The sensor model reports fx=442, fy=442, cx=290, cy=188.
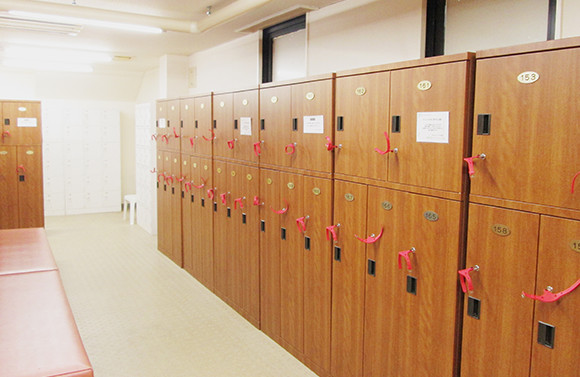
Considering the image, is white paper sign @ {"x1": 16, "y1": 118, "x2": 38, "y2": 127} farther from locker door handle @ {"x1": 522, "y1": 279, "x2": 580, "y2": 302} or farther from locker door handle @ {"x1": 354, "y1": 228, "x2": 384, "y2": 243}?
locker door handle @ {"x1": 522, "y1": 279, "x2": 580, "y2": 302}

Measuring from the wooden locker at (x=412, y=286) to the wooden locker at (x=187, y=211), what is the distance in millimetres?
2869

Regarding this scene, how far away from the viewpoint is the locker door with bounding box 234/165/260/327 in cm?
365

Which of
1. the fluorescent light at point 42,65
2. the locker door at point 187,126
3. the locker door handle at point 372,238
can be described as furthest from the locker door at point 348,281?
the fluorescent light at point 42,65

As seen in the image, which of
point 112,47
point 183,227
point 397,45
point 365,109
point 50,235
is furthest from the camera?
point 50,235

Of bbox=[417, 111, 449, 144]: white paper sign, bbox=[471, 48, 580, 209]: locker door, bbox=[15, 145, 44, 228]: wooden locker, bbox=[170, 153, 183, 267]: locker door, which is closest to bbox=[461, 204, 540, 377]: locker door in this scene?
bbox=[471, 48, 580, 209]: locker door

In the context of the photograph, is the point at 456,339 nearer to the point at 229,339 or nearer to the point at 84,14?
the point at 229,339

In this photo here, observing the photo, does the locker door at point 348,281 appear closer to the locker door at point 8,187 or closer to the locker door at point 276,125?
the locker door at point 276,125

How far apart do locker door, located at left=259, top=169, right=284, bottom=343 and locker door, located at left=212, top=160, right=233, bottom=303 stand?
63 cm

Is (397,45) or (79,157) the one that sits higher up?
(397,45)

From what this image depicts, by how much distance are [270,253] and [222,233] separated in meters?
0.93

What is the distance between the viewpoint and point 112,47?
5.93 meters

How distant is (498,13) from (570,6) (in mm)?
489


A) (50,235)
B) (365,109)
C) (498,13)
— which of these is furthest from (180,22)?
(50,235)

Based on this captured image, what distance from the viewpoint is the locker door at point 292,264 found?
10.2 feet
